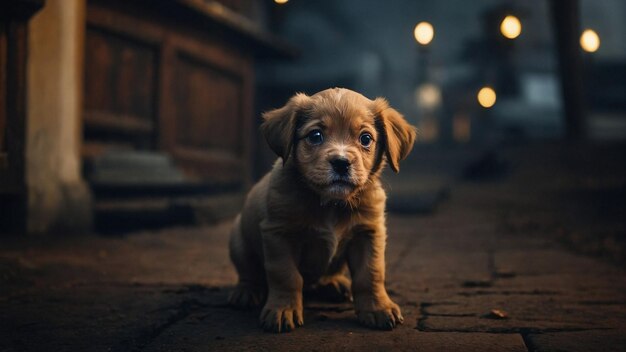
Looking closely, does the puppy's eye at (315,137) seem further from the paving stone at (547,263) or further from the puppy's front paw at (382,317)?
the paving stone at (547,263)

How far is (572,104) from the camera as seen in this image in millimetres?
14211

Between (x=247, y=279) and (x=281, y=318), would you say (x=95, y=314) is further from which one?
(x=281, y=318)

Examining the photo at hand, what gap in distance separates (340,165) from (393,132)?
0.53 m

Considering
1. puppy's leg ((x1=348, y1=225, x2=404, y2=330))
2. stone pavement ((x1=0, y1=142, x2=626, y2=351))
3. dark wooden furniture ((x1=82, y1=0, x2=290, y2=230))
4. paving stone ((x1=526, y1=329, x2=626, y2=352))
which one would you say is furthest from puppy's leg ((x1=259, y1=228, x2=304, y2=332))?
dark wooden furniture ((x1=82, y1=0, x2=290, y2=230))

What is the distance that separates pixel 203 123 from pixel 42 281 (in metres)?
5.79

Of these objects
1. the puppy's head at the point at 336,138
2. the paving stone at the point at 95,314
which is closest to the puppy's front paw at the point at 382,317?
the puppy's head at the point at 336,138

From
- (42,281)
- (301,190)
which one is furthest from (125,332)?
(42,281)

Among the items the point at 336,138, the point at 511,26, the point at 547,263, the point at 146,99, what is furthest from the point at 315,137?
the point at 511,26

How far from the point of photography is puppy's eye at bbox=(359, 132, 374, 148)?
106 inches

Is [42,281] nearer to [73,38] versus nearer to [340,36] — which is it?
[73,38]

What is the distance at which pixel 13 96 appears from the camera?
4.90 meters

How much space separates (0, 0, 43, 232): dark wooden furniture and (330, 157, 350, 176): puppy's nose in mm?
3645

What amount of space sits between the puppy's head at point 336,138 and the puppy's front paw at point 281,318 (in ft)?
1.87

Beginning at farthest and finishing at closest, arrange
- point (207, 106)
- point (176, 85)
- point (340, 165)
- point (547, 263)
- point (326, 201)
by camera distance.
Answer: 1. point (207, 106)
2. point (176, 85)
3. point (547, 263)
4. point (326, 201)
5. point (340, 165)
